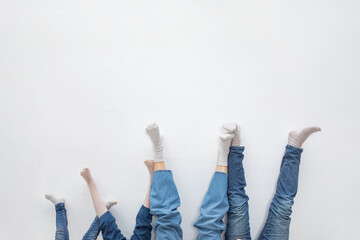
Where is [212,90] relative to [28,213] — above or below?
above

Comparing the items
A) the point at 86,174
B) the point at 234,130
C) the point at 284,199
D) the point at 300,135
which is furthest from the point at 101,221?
the point at 300,135

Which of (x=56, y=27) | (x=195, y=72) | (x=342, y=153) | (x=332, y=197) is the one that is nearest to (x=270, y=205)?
(x=332, y=197)

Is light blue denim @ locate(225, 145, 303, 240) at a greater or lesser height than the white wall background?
lesser

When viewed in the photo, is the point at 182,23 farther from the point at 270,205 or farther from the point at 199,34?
the point at 270,205

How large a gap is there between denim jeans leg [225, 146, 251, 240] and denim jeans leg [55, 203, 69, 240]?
883 millimetres

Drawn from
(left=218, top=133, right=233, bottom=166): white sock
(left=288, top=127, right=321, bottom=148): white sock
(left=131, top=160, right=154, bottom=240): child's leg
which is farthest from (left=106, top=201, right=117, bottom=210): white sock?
(left=288, top=127, right=321, bottom=148): white sock

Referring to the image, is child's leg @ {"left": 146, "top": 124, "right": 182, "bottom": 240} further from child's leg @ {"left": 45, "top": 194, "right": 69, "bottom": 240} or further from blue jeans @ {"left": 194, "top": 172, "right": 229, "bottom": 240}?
child's leg @ {"left": 45, "top": 194, "right": 69, "bottom": 240}

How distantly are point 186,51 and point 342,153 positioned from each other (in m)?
1.12

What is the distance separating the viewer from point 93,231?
145cm

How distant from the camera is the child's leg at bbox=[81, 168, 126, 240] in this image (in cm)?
142

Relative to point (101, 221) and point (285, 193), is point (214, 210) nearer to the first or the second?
point (285, 193)

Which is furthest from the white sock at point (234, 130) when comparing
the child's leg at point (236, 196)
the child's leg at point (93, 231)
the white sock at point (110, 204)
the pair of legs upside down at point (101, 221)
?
the child's leg at point (93, 231)

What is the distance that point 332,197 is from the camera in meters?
1.61

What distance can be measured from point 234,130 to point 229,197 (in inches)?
14.7
